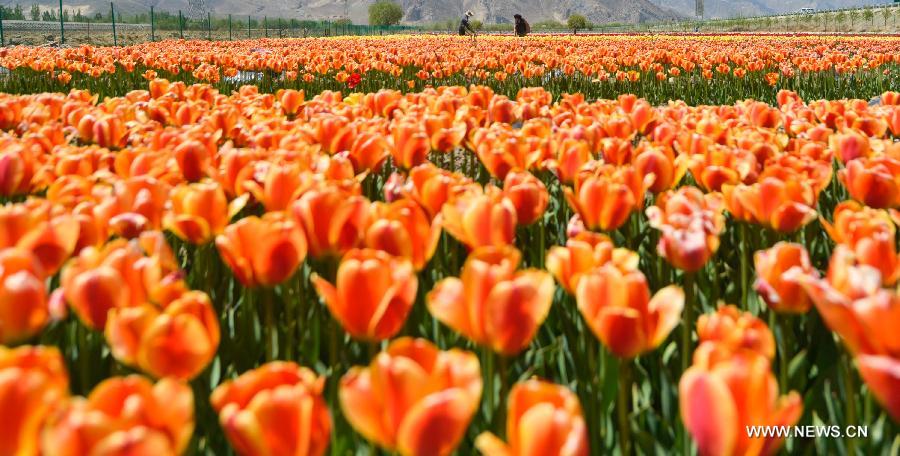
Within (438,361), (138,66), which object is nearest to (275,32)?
(138,66)

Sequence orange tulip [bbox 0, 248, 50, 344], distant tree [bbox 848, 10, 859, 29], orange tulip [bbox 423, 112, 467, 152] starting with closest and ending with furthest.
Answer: orange tulip [bbox 0, 248, 50, 344] < orange tulip [bbox 423, 112, 467, 152] < distant tree [bbox 848, 10, 859, 29]

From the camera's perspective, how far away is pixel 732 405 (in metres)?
0.87

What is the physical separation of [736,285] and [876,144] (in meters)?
1.42

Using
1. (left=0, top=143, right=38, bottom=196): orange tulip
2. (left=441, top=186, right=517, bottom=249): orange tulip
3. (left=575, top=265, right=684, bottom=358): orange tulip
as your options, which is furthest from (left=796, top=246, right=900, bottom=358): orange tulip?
(left=0, top=143, right=38, bottom=196): orange tulip

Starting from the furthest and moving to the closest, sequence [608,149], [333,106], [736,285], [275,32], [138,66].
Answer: [275,32]
[138,66]
[333,106]
[608,149]
[736,285]

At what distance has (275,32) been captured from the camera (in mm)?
62625

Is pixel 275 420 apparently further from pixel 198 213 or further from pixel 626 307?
pixel 198 213

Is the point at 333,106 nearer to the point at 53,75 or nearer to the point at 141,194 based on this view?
the point at 141,194

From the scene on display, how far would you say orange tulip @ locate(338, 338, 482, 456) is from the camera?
2.73 feet

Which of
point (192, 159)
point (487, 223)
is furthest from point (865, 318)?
point (192, 159)

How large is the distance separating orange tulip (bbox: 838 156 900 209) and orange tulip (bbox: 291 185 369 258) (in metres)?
1.51

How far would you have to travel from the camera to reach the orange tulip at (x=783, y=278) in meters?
1.38

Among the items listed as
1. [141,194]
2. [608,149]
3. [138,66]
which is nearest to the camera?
[141,194]

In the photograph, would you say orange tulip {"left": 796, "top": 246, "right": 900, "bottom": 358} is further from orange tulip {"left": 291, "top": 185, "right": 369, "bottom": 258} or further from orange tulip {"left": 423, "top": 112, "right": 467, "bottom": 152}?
orange tulip {"left": 423, "top": 112, "right": 467, "bottom": 152}
